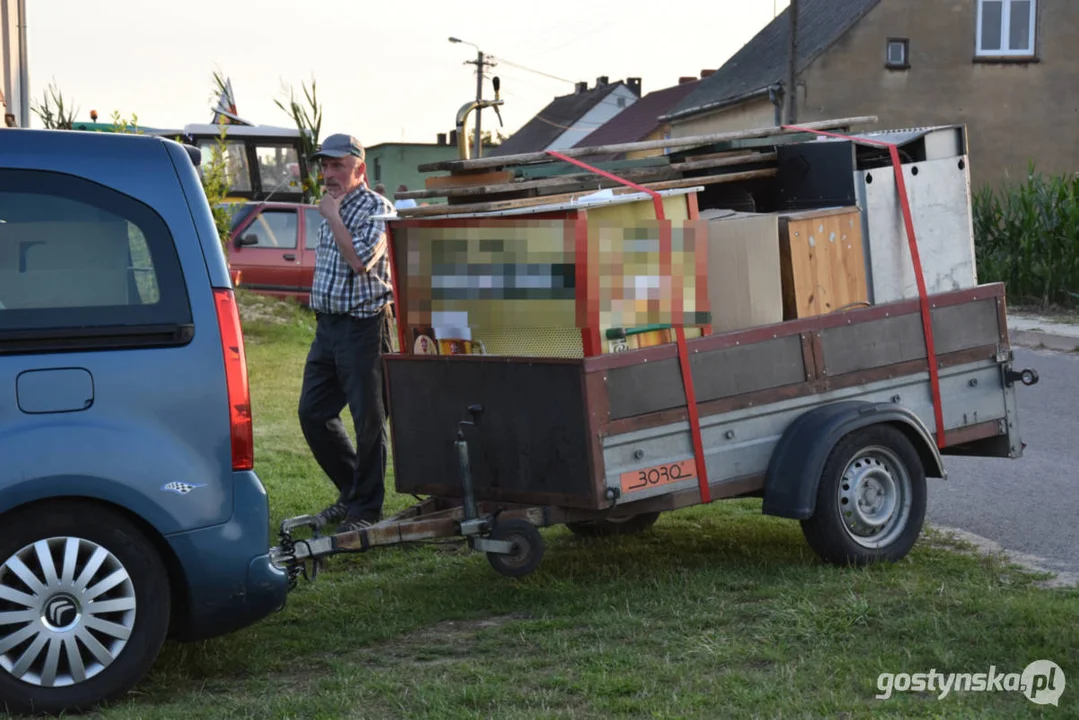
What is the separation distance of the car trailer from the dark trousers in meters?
0.60

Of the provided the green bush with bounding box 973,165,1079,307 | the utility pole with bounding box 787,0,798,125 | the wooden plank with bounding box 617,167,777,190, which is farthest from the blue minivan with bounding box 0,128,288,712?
the utility pole with bounding box 787,0,798,125

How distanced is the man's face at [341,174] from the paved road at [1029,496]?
360cm

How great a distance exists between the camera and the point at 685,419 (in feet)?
19.2

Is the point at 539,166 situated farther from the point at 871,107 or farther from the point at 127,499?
the point at 871,107

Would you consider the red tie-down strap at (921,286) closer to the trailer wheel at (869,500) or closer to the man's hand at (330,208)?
the trailer wheel at (869,500)

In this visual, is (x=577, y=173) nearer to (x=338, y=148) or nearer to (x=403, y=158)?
(x=338, y=148)

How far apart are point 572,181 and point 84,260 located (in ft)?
7.26

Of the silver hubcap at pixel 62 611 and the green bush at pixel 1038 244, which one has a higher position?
the green bush at pixel 1038 244

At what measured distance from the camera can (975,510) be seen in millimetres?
7953

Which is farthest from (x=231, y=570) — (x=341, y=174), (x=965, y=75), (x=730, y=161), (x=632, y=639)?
(x=965, y=75)

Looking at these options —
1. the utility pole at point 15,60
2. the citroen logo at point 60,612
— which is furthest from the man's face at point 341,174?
the utility pole at point 15,60

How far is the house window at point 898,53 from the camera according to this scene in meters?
34.0

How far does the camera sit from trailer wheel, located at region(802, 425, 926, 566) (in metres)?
6.09

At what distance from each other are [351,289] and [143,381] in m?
2.56
